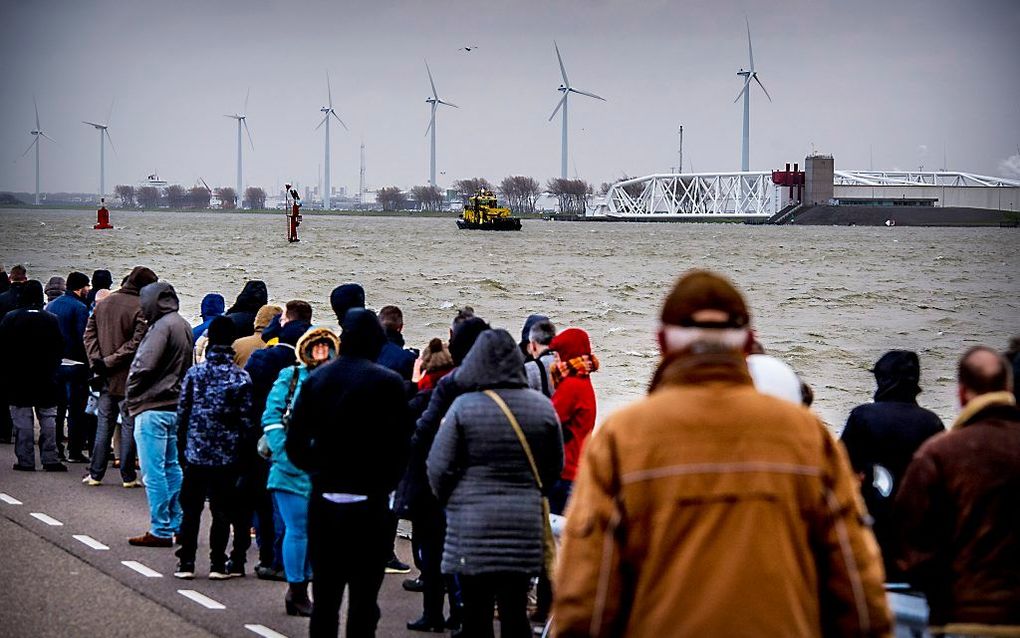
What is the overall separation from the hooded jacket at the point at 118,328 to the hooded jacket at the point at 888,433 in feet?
24.0

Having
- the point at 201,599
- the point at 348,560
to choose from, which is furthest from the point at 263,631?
the point at 348,560

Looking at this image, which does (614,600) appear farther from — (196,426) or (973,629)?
(196,426)

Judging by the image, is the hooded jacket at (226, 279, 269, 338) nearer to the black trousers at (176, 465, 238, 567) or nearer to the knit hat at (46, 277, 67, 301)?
the black trousers at (176, 465, 238, 567)

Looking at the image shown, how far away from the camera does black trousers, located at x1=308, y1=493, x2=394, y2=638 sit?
22.6 ft

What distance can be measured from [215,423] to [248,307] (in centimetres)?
284

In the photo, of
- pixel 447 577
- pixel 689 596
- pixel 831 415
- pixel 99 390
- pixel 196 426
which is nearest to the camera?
pixel 689 596

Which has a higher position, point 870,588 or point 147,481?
point 870,588

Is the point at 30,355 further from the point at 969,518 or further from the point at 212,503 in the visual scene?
the point at 969,518

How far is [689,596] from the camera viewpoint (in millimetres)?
3516

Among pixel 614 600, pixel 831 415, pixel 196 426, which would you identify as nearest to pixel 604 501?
pixel 614 600

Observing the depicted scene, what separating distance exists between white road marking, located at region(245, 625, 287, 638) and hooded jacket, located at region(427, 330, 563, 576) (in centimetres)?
156

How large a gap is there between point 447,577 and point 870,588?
17.1 ft

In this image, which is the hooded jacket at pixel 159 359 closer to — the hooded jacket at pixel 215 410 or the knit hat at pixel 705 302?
the hooded jacket at pixel 215 410

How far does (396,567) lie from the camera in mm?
10094
